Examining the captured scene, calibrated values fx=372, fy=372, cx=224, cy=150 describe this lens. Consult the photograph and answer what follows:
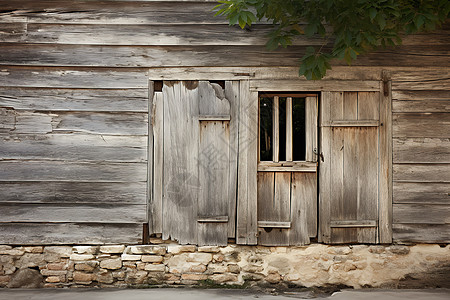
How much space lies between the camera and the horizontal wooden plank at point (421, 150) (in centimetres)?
429

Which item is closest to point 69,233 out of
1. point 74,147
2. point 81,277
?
point 81,277

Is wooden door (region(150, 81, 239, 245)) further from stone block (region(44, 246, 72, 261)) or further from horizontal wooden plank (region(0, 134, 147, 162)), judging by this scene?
stone block (region(44, 246, 72, 261))

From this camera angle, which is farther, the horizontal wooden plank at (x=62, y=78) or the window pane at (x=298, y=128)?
the window pane at (x=298, y=128)

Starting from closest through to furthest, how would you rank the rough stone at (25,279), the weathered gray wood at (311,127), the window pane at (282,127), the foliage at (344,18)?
the foliage at (344,18)
the rough stone at (25,279)
the weathered gray wood at (311,127)
the window pane at (282,127)

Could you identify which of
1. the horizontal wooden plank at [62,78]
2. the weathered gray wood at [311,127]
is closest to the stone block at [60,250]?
the horizontal wooden plank at [62,78]

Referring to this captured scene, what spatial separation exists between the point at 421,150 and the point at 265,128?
71.2 inches

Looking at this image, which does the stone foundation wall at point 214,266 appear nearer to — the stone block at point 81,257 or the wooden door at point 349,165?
the stone block at point 81,257

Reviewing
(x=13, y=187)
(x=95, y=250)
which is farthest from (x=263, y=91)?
(x=13, y=187)

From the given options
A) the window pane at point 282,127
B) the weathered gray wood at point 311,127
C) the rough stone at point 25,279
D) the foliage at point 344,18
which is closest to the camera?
the foliage at point 344,18

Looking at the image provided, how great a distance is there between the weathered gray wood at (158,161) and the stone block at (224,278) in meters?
0.81

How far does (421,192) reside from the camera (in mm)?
4293

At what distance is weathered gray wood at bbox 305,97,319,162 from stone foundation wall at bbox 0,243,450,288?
106cm

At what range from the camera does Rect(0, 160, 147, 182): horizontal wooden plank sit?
425cm

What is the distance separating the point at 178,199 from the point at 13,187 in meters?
1.88
